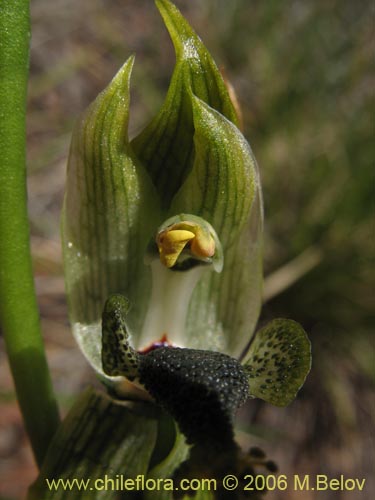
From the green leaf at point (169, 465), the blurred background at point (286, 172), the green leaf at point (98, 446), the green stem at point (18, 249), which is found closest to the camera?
the green stem at point (18, 249)

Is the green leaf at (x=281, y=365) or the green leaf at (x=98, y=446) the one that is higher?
the green leaf at (x=281, y=365)

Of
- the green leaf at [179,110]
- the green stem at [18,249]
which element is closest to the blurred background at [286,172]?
the green stem at [18,249]

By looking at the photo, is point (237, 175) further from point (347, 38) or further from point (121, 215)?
point (347, 38)

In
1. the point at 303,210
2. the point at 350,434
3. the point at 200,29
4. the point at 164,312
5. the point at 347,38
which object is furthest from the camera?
the point at 200,29

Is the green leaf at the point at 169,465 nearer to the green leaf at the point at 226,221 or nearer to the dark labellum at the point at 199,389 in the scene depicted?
the dark labellum at the point at 199,389

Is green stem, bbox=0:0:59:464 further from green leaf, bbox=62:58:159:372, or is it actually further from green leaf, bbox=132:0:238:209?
green leaf, bbox=132:0:238:209

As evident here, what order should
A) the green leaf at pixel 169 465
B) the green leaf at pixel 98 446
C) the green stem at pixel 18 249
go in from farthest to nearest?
the green leaf at pixel 98 446, the green leaf at pixel 169 465, the green stem at pixel 18 249

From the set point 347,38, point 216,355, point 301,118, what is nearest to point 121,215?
point 216,355

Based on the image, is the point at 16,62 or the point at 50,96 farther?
the point at 50,96
